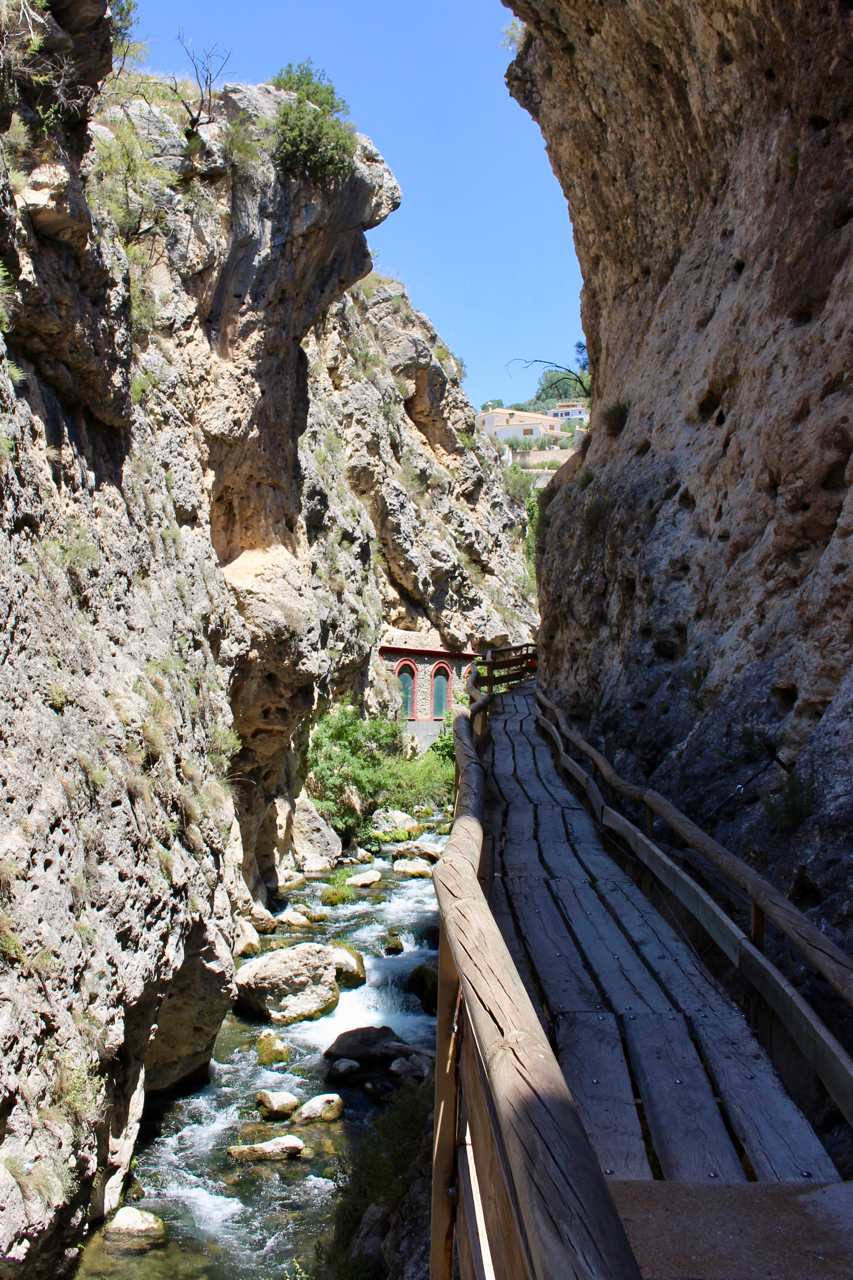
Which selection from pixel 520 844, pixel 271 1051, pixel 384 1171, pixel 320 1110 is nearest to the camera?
pixel 384 1171

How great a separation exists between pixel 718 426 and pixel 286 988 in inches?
419

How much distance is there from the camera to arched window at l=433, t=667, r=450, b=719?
36.2 m

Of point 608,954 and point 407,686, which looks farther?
point 407,686

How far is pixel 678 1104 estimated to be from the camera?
3.41m

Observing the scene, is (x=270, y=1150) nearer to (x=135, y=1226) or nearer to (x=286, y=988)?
(x=135, y=1226)

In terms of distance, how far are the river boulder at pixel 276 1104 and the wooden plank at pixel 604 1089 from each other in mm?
7704

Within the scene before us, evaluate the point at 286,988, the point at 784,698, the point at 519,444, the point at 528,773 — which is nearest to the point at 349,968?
the point at 286,988

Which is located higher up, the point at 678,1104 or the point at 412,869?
the point at 678,1104

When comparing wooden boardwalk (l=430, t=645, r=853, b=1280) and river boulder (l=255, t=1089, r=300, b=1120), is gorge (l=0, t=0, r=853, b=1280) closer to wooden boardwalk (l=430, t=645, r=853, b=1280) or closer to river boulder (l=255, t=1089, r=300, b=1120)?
river boulder (l=255, t=1089, r=300, b=1120)

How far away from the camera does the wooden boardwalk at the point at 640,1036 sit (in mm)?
3074

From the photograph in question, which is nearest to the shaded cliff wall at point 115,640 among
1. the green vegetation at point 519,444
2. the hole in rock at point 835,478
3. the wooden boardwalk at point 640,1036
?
the wooden boardwalk at point 640,1036

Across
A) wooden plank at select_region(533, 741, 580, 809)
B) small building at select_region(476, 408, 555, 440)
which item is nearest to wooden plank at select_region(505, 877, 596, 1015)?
wooden plank at select_region(533, 741, 580, 809)

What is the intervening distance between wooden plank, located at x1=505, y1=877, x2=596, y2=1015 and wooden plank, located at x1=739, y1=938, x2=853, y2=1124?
0.81 meters

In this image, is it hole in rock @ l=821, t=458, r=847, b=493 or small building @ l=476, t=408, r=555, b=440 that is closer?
hole in rock @ l=821, t=458, r=847, b=493
